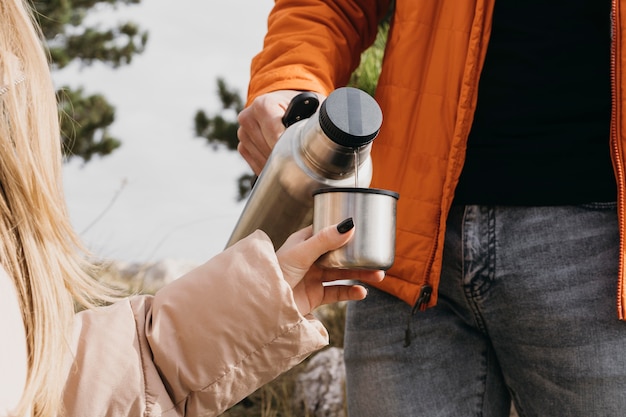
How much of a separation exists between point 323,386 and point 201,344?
2564 millimetres

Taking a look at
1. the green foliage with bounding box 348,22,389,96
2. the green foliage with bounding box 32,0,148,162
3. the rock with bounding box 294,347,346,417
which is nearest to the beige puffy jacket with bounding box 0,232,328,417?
the rock with bounding box 294,347,346,417

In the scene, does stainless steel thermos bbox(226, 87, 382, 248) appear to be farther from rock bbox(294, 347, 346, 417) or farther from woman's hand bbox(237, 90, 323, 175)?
rock bbox(294, 347, 346, 417)

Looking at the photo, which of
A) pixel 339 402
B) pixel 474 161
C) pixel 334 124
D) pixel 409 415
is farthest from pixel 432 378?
pixel 339 402

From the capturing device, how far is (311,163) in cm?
114

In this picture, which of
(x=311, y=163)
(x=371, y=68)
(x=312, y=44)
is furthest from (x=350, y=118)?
(x=371, y=68)

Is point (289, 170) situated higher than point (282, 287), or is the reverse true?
point (289, 170)

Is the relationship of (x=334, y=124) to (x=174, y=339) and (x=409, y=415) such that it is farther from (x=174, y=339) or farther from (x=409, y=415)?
(x=409, y=415)

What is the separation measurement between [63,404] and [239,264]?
0.32 metres

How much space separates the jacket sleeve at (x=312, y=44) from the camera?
1.36m

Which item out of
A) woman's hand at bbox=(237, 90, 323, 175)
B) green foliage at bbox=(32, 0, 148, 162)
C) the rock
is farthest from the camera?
green foliage at bbox=(32, 0, 148, 162)

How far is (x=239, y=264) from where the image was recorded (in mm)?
1143

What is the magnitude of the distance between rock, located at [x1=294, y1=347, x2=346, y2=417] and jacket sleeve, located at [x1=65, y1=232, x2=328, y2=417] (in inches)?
93.6

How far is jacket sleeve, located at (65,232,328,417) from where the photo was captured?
44.8 inches

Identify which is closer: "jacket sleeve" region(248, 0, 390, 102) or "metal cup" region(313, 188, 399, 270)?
"metal cup" region(313, 188, 399, 270)
